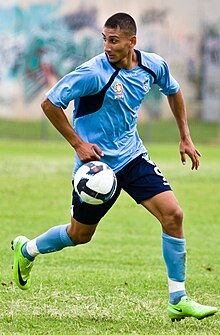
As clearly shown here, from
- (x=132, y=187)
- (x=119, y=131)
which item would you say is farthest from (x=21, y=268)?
(x=119, y=131)

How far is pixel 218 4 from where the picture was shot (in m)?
39.4

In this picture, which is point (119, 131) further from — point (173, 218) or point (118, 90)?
point (173, 218)

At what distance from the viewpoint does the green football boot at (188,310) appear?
6.41 m

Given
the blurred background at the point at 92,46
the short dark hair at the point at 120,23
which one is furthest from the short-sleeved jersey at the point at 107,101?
the blurred background at the point at 92,46

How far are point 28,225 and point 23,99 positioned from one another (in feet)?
84.5

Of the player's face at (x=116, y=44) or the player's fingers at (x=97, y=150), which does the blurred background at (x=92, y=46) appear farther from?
the player's fingers at (x=97, y=150)

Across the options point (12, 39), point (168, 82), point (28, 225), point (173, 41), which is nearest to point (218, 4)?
point (173, 41)

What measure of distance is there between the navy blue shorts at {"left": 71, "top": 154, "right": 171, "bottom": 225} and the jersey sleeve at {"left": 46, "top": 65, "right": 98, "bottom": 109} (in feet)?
2.31

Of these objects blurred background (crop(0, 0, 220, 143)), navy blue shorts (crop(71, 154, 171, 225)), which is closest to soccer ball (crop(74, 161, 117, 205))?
navy blue shorts (crop(71, 154, 171, 225))

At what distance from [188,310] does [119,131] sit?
1377mm

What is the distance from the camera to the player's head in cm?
668

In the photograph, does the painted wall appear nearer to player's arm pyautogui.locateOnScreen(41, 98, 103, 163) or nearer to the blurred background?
the blurred background

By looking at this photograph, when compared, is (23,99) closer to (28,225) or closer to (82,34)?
(82,34)

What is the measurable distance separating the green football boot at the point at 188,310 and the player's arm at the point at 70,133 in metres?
1.17
